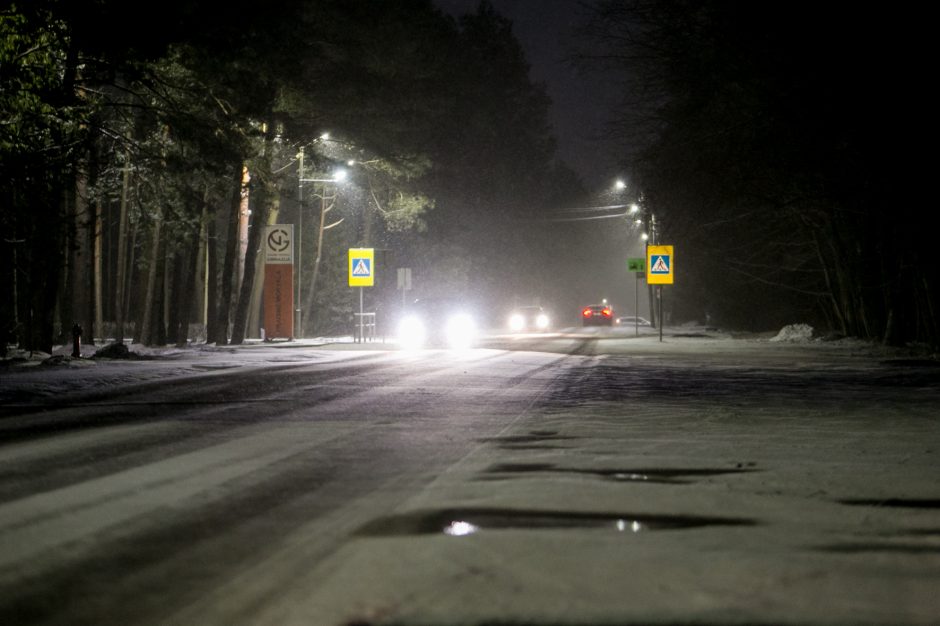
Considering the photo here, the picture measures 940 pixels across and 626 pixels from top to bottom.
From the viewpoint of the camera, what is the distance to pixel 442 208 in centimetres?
6938

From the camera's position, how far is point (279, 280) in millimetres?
38906

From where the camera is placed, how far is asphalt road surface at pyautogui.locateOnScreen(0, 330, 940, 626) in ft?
13.7

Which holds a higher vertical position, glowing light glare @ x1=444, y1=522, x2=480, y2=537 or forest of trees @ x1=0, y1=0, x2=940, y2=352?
forest of trees @ x1=0, y1=0, x2=940, y2=352

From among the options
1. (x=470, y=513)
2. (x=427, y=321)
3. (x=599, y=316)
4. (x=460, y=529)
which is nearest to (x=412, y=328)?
(x=427, y=321)

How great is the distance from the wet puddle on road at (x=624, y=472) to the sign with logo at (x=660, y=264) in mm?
27259

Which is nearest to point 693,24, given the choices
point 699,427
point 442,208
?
point 699,427

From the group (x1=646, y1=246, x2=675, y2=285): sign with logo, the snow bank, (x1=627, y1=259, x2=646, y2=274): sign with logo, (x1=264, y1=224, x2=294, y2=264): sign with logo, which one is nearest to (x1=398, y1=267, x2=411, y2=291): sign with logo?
(x1=264, y1=224, x2=294, y2=264): sign with logo

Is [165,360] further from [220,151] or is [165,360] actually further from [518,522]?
[518,522]

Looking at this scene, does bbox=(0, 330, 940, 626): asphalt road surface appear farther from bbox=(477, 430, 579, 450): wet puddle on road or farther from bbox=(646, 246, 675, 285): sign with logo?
bbox=(646, 246, 675, 285): sign with logo

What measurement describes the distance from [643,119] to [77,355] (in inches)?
607

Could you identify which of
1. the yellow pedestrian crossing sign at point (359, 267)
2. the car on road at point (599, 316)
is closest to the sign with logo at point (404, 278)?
the yellow pedestrian crossing sign at point (359, 267)

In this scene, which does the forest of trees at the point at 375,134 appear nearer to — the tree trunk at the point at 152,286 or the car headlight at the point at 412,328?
the tree trunk at the point at 152,286

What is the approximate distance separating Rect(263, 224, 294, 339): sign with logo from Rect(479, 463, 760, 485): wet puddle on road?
2918cm

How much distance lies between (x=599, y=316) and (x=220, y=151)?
171 feet
